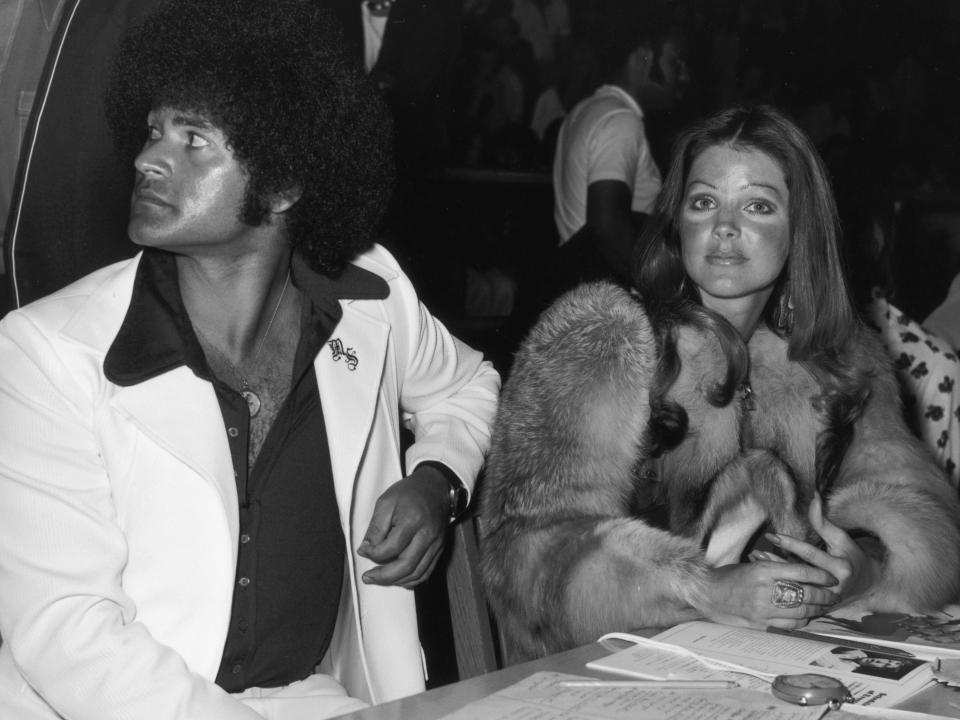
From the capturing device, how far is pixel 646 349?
1.83 metres

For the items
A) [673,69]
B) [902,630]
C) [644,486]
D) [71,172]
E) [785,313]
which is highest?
[673,69]

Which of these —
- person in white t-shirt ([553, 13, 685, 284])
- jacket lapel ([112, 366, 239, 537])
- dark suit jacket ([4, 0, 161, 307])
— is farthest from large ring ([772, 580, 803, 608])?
person in white t-shirt ([553, 13, 685, 284])

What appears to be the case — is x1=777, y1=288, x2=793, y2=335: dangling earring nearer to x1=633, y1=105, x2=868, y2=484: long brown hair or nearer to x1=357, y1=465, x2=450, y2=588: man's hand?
x1=633, y1=105, x2=868, y2=484: long brown hair

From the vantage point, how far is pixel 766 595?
145 cm

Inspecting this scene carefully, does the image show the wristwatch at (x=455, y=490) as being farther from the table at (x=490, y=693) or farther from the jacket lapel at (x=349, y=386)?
the table at (x=490, y=693)

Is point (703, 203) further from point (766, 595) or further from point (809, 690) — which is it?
point (809, 690)

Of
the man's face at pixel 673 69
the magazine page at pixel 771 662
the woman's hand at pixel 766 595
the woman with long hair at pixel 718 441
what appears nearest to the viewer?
the magazine page at pixel 771 662

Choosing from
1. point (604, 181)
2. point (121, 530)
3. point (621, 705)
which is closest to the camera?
point (621, 705)

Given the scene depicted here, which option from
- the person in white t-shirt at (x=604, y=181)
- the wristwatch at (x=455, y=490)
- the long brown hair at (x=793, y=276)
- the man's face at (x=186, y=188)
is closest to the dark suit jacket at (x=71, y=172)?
the man's face at (x=186, y=188)

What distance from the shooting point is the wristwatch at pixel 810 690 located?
1.10 m

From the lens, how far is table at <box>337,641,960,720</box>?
3.54 ft

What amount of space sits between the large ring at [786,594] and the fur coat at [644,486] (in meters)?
0.10

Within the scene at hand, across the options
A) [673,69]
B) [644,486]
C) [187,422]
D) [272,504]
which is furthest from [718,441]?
[673,69]

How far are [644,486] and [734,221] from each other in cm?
52
